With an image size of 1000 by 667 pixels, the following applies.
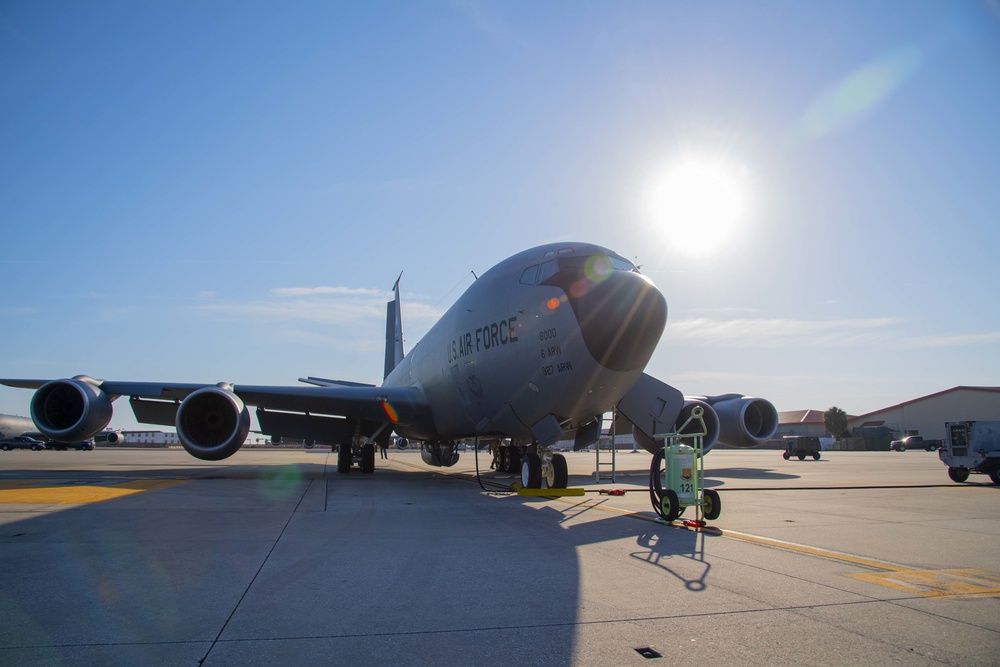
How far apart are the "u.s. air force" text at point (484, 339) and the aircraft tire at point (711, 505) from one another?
15.8 ft

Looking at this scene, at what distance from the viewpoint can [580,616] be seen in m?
4.05

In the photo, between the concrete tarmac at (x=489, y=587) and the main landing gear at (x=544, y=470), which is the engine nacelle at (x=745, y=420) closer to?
the main landing gear at (x=544, y=470)

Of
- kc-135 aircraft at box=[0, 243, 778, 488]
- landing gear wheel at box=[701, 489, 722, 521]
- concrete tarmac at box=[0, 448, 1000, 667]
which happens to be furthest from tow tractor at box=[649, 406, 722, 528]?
kc-135 aircraft at box=[0, 243, 778, 488]

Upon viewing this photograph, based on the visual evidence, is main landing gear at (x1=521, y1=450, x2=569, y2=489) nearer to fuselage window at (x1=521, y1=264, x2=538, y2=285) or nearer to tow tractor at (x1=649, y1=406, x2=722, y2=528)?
fuselage window at (x1=521, y1=264, x2=538, y2=285)

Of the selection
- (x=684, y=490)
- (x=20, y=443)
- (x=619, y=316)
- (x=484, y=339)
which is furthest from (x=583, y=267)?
(x=20, y=443)

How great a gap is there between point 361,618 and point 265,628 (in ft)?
1.92

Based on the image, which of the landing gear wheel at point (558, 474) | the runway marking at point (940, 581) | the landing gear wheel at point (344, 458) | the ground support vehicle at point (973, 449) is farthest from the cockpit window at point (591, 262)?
the landing gear wheel at point (344, 458)

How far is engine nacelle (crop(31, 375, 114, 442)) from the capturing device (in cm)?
1488

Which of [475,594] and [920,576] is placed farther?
[920,576]

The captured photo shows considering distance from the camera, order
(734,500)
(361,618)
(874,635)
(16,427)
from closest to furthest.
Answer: (874,635) < (361,618) < (734,500) < (16,427)

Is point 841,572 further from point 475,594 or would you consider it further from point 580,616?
point 475,594

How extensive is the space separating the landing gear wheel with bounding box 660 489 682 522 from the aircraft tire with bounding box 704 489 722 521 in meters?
0.15

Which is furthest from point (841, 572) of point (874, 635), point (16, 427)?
point (16, 427)

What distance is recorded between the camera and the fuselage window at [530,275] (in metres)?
11.9
